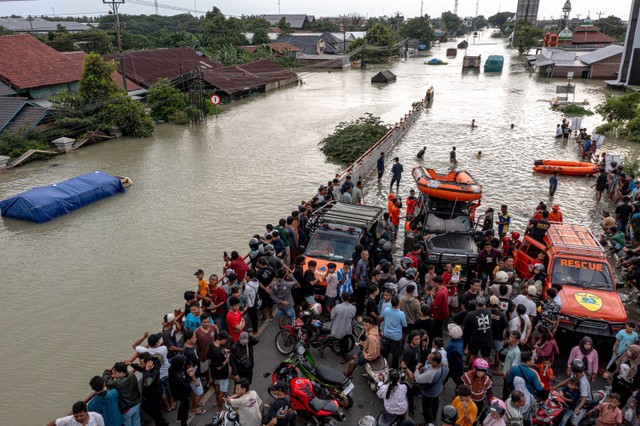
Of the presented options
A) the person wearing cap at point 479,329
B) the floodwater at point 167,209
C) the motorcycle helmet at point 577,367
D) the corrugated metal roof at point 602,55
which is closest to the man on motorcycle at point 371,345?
the person wearing cap at point 479,329

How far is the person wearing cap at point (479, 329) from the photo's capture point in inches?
332

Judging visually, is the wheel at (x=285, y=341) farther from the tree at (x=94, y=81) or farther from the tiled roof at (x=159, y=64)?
the tiled roof at (x=159, y=64)

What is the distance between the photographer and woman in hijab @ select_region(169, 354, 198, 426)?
727cm

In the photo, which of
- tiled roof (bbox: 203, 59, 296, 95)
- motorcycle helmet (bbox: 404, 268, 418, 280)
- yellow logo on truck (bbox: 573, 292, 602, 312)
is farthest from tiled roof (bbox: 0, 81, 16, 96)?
yellow logo on truck (bbox: 573, 292, 602, 312)

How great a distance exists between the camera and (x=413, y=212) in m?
15.9

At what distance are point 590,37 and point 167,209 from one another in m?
104

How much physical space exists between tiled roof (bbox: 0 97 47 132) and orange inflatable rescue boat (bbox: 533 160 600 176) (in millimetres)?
30788

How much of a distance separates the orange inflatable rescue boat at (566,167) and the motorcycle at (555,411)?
59.5 ft

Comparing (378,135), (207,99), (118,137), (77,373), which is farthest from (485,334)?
(207,99)

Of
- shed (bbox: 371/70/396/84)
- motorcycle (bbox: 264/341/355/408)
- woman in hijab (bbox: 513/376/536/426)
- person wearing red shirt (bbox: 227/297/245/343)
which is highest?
shed (bbox: 371/70/396/84)

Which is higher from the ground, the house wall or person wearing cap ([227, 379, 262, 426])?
the house wall

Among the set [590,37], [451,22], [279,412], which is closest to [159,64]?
[279,412]

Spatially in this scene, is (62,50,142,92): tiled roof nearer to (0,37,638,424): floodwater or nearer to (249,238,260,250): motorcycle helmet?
(0,37,638,424): floodwater

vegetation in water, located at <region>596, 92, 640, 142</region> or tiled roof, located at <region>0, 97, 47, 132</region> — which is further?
vegetation in water, located at <region>596, 92, 640, 142</region>
